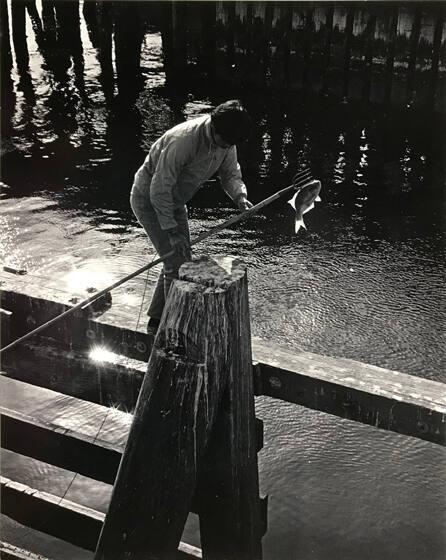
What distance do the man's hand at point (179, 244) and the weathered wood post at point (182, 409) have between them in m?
1.17

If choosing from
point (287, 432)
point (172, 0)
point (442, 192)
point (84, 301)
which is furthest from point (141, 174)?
point (172, 0)

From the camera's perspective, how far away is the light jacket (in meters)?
4.13

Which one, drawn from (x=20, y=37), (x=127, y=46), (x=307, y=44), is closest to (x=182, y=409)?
(x=307, y=44)

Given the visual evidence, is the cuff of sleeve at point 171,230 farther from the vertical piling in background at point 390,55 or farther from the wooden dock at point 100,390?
the vertical piling in background at point 390,55

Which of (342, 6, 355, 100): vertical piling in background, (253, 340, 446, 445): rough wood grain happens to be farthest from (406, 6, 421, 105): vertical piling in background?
(253, 340, 446, 445): rough wood grain

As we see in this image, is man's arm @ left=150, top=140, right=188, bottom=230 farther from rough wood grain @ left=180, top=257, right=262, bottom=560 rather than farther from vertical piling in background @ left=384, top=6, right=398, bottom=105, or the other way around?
vertical piling in background @ left=384, top=6, right=398, bottom=105

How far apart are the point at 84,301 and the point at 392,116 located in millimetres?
12106

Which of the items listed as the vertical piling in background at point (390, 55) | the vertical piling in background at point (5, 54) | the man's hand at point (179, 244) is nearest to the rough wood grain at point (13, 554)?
the man's hand at point (179, 244)

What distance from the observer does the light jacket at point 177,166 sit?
4133 mm

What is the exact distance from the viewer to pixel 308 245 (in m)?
9.59

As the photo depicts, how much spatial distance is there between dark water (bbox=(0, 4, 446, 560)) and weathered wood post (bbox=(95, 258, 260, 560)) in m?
1.88

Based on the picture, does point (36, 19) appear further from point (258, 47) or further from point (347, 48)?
point (347, 48)

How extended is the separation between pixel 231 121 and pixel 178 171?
0.47 metres

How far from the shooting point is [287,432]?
5875mm
